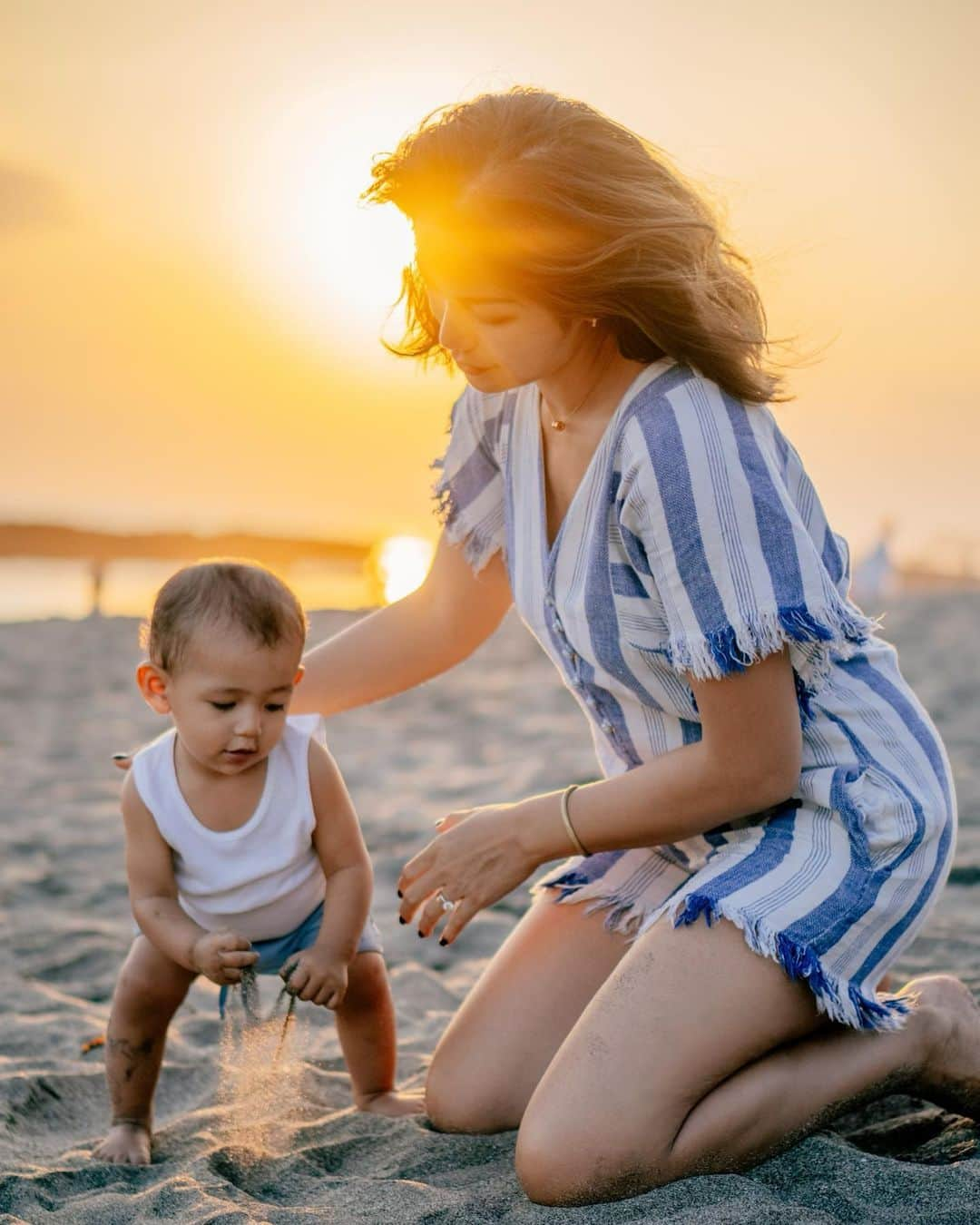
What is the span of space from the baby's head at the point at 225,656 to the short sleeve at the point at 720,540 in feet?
2.01

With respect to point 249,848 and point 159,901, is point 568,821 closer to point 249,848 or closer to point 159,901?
point 249,848

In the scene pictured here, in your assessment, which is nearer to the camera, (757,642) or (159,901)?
(757,642)

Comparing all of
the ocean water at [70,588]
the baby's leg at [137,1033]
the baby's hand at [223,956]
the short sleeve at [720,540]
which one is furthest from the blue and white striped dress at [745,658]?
the ocean water at [70,588]

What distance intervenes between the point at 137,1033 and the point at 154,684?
616 millimetres

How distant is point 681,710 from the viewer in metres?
2.21

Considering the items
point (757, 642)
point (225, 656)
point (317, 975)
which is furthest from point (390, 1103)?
point (757, 642)

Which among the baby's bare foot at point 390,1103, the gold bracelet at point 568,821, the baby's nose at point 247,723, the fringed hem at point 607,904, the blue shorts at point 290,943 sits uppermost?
the baby's nose at point 247,723

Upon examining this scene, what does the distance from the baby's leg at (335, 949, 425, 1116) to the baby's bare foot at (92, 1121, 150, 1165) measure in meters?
0.38


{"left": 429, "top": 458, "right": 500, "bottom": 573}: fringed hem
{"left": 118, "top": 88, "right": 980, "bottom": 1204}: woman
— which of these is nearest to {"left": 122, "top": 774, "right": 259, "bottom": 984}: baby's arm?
{"left": 118, "top": 88, "right": 980, "bottom": 1204}: woman

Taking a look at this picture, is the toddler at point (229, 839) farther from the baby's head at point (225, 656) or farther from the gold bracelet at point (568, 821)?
the gold bracelet at point (568, 821)

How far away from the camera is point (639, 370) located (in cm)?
220

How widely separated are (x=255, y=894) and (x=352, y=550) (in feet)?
47.9

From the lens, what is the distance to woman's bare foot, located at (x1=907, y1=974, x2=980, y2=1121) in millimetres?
2142

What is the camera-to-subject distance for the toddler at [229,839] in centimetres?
217
